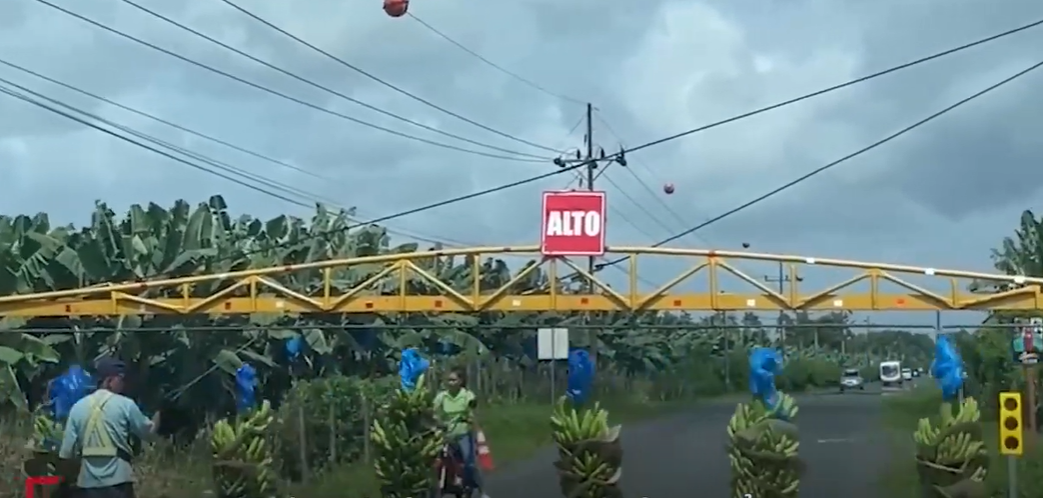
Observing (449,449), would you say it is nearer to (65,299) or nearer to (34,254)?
(65,299)

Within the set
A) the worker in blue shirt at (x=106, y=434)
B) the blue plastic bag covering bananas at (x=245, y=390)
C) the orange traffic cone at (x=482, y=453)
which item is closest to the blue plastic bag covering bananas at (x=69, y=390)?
the blue plastic bag covering bananas at (x=245, y=390)

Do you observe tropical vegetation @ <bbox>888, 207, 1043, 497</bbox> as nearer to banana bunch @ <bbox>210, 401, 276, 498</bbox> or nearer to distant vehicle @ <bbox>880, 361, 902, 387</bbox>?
distant vehicle @ <bbox>880, 361, 902, 387</bbox>

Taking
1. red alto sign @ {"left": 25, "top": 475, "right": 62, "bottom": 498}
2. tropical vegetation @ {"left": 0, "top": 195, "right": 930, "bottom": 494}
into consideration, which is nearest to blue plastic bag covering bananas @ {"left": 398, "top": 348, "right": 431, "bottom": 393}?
tropical vegetation @ {"left": 0, "top": 195, "right": 930, "bottom": 494}

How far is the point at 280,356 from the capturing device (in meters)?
20.2

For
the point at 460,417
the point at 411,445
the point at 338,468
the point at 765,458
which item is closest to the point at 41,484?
the point at 411,445

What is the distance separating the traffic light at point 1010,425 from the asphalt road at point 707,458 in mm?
2291

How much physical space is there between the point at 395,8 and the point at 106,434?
5124 millimetres

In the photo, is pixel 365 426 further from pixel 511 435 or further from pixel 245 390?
pixel 245 390

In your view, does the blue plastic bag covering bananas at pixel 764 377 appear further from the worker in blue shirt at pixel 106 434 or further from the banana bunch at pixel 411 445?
the worker in blue shirt at pixel 106 434

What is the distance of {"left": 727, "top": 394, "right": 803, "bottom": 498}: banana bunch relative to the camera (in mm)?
13734

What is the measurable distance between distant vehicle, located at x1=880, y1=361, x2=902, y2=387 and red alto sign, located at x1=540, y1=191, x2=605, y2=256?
3.91 metres

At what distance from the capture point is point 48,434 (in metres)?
14.2

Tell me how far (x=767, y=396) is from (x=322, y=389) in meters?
6.53

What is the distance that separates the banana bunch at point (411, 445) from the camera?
567 inches
